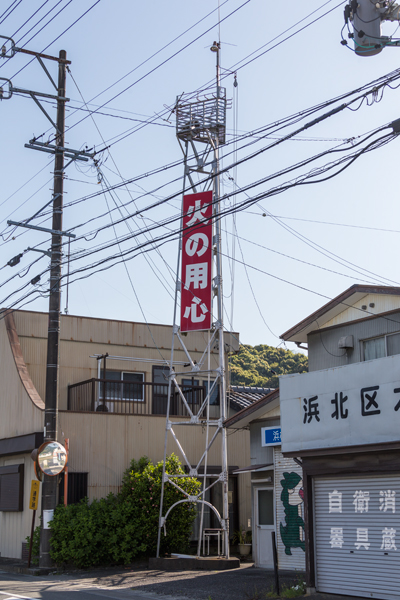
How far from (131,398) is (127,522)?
5.63m

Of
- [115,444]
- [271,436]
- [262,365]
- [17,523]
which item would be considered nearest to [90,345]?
[115,444]

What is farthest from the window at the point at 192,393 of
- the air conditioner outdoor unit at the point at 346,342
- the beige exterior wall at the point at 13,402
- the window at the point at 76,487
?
the air conditioner outdoor unit at the point at 346,342

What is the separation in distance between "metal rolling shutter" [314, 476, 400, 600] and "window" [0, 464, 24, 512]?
10343mm

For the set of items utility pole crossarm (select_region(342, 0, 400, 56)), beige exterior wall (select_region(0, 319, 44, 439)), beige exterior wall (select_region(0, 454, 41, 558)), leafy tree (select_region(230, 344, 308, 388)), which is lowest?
beige exterior wall (select_region(0, 454, 41, 558))

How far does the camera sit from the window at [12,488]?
19844 millimetres

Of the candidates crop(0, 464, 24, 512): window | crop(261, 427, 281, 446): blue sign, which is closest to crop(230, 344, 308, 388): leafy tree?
crop(0, 464, 24, 512): window

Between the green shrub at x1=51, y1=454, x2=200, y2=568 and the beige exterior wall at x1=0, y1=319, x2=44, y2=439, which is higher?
the beige exterior wall at x1=0, y1=319, x2=44, y2=439

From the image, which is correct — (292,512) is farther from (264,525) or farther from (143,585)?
(143,585)

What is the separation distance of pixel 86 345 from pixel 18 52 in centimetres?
979

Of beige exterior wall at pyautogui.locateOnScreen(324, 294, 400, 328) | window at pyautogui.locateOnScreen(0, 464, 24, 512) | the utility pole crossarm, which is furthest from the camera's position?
window at pyautogui.locateOnScreen(0, 464, 24, 512)

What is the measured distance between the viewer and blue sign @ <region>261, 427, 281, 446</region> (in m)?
17.6

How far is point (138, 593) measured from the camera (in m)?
13.7

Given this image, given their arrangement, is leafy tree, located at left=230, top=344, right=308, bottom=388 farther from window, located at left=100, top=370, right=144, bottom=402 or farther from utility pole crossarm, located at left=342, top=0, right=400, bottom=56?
utility pole crossarm, located at left=342, top=0, right=400, bottom=56

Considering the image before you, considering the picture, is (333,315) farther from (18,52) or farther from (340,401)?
(18,52)
